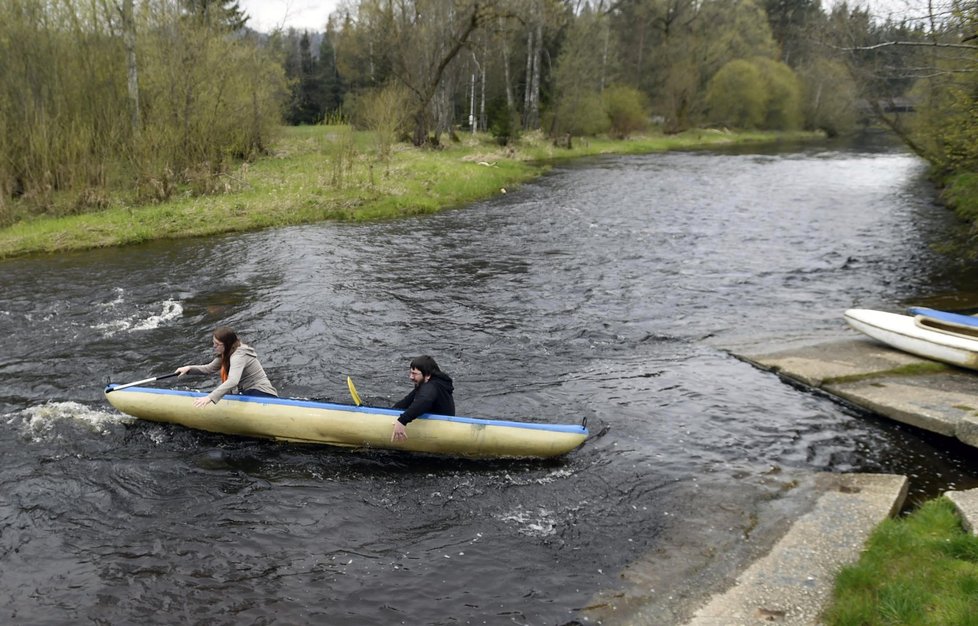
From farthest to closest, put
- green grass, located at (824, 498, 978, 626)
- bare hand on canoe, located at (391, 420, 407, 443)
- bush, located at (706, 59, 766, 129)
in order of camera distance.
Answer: bush, located at (706, 59, 766, 129)
bare hand on canoe, located at (391, 420, 407, 443)
green grass, located at (824, 498, 978, 626)

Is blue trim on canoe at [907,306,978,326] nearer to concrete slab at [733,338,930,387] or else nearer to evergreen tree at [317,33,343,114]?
concrete slab at [733,338,930,387]

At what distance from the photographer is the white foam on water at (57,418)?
27.0 ft

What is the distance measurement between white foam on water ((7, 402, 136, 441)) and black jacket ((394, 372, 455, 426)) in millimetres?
3724

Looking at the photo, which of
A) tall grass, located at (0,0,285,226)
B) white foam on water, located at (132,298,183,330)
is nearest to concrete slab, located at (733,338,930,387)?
white foam on water, located at (132,298,183,330)

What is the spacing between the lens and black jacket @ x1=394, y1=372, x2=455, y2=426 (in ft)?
24.5

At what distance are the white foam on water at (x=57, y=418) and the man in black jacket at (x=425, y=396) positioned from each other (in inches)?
147

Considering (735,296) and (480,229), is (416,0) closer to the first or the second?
(480,229)

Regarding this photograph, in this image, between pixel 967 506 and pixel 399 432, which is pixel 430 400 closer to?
pixel 399 432

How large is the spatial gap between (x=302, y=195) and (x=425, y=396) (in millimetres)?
16286

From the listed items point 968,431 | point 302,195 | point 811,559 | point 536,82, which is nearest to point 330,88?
point 536,82

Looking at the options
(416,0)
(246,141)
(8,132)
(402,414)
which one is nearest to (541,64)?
(416,0)

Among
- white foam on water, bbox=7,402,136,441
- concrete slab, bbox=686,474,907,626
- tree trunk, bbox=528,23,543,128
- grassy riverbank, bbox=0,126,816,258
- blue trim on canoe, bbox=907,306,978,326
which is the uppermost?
tree trunk, bbox=528,23,543,128

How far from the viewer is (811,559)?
575 cm

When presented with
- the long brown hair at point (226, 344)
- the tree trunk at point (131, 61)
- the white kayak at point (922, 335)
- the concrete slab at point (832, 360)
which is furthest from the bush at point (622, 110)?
the long brown hair at point (226, 344)
